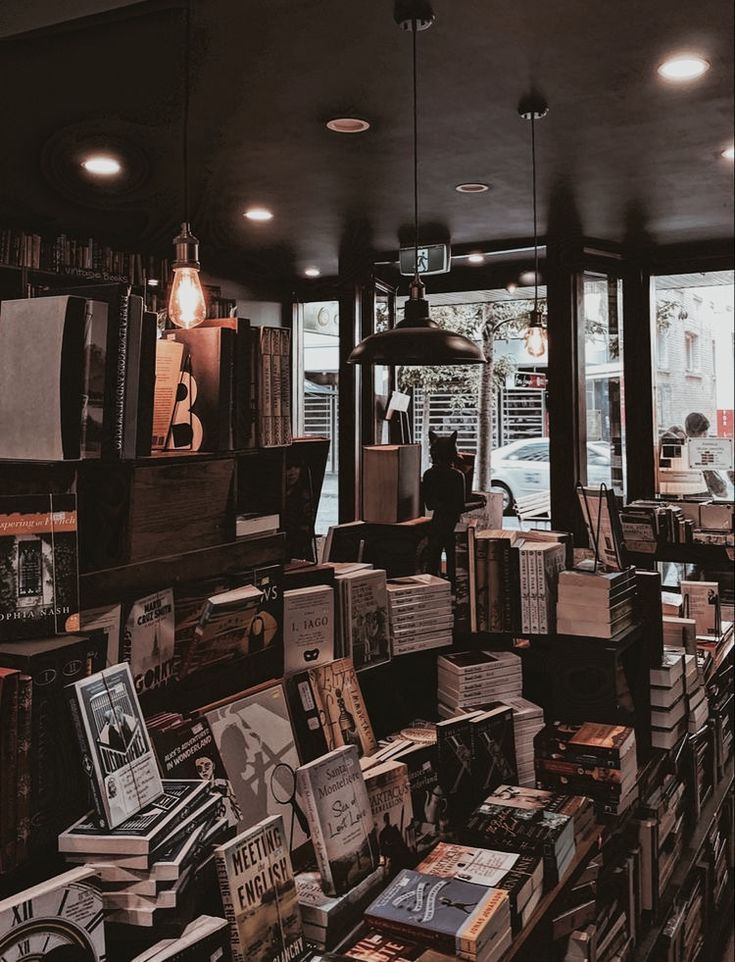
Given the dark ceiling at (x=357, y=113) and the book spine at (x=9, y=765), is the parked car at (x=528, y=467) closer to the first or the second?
the dark ceiling at (x=357, y=113)

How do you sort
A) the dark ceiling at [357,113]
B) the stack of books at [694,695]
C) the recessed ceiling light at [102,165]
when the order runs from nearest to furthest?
the dark ceiling at [357,113], the stack of books at [694,695], the recessed ceiling light at [102,165]

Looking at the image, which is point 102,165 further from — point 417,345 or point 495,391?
point 495,391

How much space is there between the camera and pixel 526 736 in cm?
230

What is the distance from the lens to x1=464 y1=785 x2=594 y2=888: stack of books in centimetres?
176

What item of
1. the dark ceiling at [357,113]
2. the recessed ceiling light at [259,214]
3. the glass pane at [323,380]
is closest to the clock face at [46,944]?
the dark ceiling at [357,113]

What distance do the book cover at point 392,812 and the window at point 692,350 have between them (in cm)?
461

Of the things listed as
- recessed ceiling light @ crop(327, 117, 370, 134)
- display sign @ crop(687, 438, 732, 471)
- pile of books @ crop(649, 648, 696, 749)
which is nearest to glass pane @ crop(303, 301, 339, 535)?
display sign @ crop(687, 438, 732, 471)

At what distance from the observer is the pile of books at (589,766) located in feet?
7.09

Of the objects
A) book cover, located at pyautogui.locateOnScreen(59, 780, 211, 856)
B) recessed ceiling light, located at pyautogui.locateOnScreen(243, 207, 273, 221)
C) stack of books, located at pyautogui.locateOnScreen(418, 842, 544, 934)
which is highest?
recessed ceiling light, located at pyautogui.locateOnScreen(243, 207, 273, 221)

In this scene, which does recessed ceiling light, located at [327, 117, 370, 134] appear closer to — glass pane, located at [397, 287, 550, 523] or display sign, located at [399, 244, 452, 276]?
display sign, located at [399, 244, 452, 276]

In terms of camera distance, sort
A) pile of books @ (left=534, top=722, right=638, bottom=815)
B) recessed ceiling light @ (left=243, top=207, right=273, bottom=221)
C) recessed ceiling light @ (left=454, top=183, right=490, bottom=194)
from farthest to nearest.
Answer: recessed ceiling light @ (left=243, top=207, right=273, bottom=221) < recessed ceiling light @ (left=454, top=183, right=490, bottom=194) < pile of books @ (left=534, top=722, right=638, bottom=815)

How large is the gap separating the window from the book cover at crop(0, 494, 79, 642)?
17.0 feet

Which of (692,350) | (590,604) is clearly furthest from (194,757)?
(692,350)

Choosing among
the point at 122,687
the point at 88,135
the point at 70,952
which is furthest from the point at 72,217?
the point at 70,952
